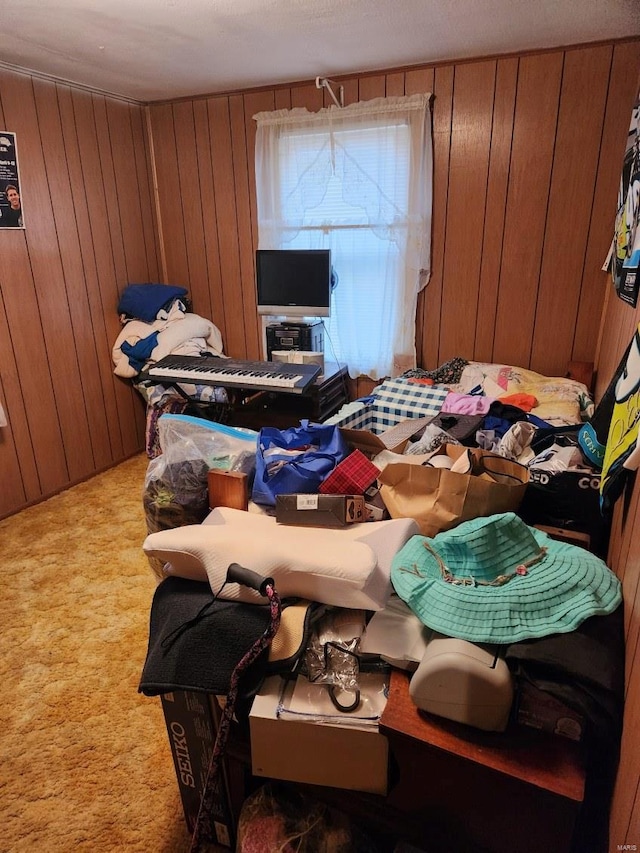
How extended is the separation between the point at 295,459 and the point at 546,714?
0.92 m

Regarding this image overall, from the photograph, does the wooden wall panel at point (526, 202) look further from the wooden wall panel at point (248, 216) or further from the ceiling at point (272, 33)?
the ceiling at point (272, 33)

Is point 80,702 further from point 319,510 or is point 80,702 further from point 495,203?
point 495,203

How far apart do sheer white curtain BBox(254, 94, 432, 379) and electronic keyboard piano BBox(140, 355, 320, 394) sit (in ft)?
1.94

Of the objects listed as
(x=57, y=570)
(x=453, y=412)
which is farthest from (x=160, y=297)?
(x=453, y=412)

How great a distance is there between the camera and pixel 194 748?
4.20ft

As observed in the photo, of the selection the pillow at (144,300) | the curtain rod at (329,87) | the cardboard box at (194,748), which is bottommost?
the cardboard box at (194,748)

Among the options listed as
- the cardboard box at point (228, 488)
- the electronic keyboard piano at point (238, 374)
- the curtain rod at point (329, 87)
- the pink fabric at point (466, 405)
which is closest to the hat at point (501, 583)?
the cardboard box at point (228, 488)

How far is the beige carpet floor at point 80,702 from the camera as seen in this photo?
→ 4.69 feet

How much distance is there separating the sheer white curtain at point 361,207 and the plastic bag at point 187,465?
1.72m

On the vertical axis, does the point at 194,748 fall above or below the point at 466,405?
below

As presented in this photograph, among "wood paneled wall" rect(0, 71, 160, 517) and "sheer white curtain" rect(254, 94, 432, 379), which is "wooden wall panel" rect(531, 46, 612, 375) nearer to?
"sheer white curtain" rect(254, 94, 432, 379)

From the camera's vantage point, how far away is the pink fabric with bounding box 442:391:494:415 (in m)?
2.32

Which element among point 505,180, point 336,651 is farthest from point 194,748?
point 505,180

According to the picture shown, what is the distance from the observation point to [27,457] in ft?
10.2
